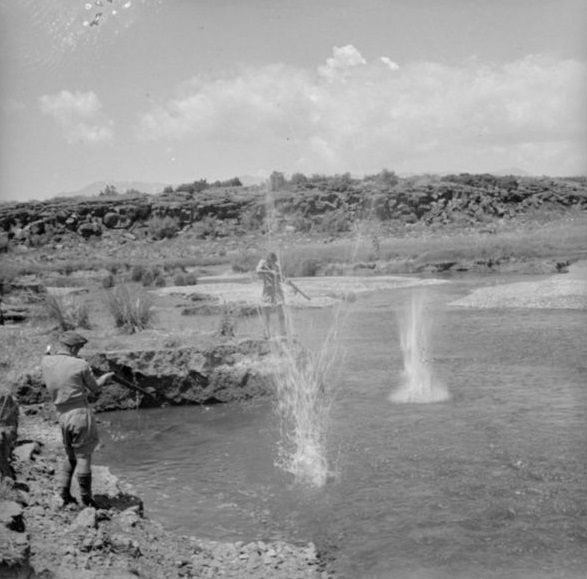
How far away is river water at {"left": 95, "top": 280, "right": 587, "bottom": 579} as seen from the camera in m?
6.53

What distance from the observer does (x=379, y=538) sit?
6.76 meters

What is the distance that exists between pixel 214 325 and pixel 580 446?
12211 millimetres

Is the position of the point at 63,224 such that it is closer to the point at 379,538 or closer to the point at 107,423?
the point at 107,423

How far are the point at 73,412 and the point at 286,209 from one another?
60.2m

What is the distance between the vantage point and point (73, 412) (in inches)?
270

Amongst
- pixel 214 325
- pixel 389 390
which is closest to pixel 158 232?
pixel 214 325

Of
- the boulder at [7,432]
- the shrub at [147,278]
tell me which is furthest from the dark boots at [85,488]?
the shrub at [147,278]

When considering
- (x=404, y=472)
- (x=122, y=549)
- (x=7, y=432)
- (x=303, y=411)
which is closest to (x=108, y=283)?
(x=303, y=411)

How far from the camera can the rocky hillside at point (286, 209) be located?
62.4 meters

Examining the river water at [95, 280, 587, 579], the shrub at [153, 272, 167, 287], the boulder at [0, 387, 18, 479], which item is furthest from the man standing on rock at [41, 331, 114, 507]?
the shrub at [153, 272, 167, 287]

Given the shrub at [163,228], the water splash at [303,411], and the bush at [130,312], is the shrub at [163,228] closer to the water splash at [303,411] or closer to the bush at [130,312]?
the bush at [130,312]

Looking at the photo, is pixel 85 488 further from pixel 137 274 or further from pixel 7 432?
pixel 137 274

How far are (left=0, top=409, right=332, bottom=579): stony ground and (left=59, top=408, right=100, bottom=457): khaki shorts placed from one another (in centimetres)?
51

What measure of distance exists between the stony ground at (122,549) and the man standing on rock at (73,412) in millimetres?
238
